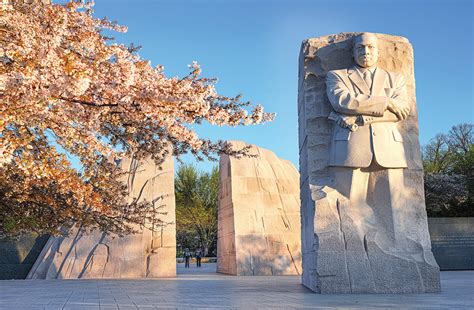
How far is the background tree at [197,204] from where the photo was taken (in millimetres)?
36469

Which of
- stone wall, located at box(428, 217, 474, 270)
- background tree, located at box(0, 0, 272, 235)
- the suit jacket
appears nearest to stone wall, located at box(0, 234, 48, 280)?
background tree, located at box(0, 0, 272, 235)

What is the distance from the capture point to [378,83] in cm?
792

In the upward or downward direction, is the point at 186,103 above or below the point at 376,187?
above

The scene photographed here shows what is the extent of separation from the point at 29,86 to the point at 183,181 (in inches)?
1378

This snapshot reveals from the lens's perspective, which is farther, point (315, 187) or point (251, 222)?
point (251, 222)

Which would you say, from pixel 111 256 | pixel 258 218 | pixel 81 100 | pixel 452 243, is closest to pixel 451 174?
pixel 452 243

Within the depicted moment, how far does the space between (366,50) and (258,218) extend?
Answer: 820 centimetres

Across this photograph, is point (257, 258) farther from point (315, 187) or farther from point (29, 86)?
point (29, 86)

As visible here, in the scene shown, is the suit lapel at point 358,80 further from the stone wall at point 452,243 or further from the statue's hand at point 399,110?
the stone wall at point 452,243

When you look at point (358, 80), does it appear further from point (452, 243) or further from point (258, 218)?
point (452, 243)

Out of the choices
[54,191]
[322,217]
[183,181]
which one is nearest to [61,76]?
[54,191]

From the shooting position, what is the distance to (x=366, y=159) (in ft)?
25.1

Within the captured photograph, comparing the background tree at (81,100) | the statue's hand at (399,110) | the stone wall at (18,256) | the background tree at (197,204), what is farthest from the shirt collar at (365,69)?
the background tree at (197,204)

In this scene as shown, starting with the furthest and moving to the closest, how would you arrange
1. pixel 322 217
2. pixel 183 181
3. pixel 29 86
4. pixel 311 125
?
pixel 183 181
pixel 311 125
pixel 322 217
pixel 29 86
